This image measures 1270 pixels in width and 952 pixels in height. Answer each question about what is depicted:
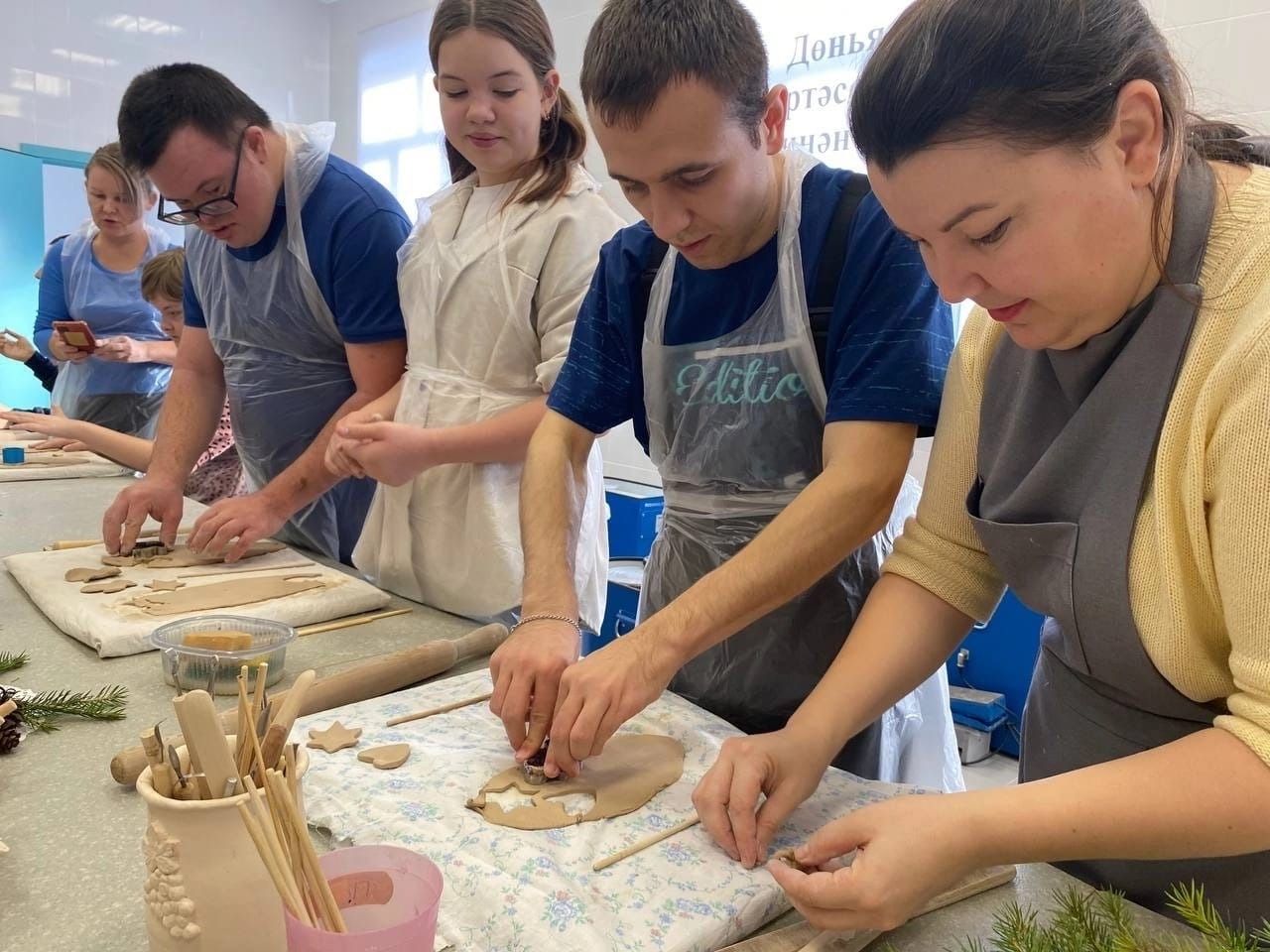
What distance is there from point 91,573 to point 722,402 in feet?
3.76

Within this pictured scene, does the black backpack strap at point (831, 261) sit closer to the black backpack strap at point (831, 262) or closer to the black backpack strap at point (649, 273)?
the black backpack strap at point (831, 262)

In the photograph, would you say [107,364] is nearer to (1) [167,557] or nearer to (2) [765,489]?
(1) [167,557]

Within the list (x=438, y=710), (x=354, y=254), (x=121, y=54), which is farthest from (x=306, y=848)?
(x=121, y=54)

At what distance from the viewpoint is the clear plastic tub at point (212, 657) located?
1215mm

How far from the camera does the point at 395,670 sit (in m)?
1.27

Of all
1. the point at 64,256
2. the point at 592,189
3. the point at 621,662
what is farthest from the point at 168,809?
the point at 64,256

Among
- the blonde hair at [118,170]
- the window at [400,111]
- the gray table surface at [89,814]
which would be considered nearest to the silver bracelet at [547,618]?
the gray table surface at [89,814]

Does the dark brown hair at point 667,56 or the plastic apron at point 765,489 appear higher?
the dark brown hair at point 667,56

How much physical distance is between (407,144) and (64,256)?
2.78 m

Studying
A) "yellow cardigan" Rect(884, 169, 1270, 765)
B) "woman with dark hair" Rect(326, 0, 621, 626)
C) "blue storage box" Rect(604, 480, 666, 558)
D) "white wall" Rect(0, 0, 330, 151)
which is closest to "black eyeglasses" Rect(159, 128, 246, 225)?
"woman with dark hair" Rect(326, 0, 621, 626)

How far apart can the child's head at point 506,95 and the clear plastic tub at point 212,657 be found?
881 mm

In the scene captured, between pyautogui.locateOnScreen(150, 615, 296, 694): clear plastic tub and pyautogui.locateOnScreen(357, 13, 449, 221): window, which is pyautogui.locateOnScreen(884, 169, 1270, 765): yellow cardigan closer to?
pyautogui.locateOnScreen(150, 615, 296, 694): clear plastic tub

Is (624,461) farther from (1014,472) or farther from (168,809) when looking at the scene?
(168,809)

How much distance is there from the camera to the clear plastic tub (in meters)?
1.21
